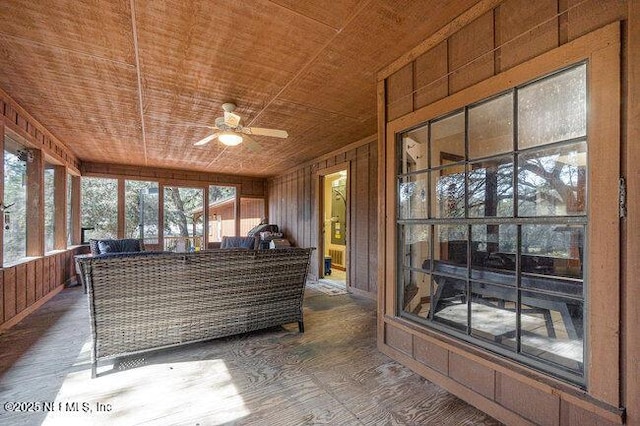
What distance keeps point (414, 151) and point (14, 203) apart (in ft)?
15.1

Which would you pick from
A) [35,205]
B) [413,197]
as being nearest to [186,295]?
[413,197]

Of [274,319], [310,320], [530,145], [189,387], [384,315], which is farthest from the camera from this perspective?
[310,320]

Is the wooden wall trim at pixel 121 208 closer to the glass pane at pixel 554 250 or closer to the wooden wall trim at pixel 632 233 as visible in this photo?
the glass pane at pixel 554 250

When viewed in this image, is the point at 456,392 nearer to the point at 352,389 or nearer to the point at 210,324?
the point at 352,389

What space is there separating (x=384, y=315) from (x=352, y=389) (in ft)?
2.51

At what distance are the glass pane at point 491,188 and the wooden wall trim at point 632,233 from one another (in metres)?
0.57

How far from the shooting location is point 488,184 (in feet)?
6.64

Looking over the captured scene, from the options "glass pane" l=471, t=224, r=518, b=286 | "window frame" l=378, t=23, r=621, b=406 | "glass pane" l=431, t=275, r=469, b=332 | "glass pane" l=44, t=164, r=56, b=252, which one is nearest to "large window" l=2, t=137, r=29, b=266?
"glass pane" l=44, t=164, r=56, b=252

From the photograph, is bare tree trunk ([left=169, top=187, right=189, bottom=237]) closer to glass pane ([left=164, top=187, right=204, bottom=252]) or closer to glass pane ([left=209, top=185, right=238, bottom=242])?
glass pane ([left=164, top=187, right=204, bottom=252])

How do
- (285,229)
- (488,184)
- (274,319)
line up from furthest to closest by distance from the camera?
(285,229)
(274,319)
(488,184)

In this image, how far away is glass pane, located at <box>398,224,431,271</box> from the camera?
2.48 meters

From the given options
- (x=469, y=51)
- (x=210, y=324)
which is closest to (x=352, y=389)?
(x=210, y=324)

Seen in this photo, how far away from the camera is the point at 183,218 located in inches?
318

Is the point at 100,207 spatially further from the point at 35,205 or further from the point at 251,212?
the point at 251,212
